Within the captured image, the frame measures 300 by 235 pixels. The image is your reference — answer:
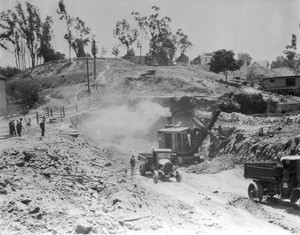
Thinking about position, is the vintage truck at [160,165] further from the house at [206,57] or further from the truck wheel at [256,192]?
the house at [206,57]

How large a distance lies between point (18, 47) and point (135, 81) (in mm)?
42149

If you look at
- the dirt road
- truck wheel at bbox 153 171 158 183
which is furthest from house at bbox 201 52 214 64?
truck wheel at bbox 153 171 158 183

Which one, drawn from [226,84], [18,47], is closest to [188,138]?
[226,84]

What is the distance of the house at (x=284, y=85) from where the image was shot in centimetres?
6384

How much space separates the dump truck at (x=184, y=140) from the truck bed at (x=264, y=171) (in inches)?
413

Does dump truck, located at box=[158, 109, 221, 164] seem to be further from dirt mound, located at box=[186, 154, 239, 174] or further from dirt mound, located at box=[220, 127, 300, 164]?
dirt mound, located at box=[220, 127, 300, 164]

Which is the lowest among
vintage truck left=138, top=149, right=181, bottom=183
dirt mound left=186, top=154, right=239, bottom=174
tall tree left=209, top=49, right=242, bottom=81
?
dirt mound left=186, top=154, right=239, bottom=174

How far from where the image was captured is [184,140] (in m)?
30.1

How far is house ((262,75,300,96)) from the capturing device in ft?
209

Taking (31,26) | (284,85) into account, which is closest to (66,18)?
(31,26)

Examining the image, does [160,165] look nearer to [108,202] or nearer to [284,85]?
[108,202]

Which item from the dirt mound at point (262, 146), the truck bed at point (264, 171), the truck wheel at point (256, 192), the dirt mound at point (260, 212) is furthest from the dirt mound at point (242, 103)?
the dirt mound at point (260, 212)

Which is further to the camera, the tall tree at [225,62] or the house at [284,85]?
the tall tree at [225,62]

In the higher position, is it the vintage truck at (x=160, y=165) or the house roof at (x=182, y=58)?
the house roof at (x=182, y=58)
